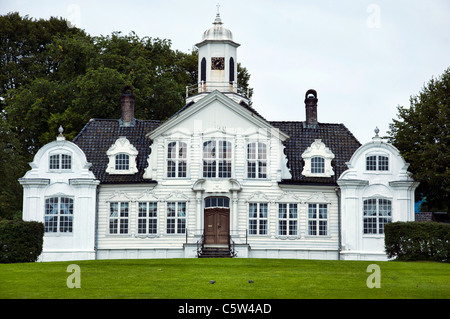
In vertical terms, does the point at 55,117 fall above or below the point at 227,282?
above

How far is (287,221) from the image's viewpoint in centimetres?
4431

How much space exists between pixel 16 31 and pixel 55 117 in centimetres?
1163

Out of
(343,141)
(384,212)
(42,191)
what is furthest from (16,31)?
(384,212)

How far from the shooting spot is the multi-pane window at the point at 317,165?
45125mm

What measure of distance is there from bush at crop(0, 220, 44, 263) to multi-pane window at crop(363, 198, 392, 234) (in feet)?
56.5

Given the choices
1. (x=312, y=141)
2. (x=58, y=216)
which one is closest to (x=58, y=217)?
(x=58, y=216)

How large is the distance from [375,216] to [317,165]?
14.2ft

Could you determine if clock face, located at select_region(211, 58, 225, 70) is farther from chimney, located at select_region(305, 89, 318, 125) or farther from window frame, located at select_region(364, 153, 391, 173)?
window frame, located at select_region(364, 153, 391, 173)

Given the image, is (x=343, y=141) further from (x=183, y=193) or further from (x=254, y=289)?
(x=254, y=289)

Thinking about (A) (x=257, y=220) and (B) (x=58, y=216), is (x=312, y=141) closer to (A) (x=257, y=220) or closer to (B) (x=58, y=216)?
(A) (x=257, y=220)

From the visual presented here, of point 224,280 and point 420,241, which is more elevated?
point 420,241
